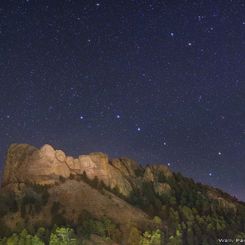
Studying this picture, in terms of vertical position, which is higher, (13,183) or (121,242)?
(13,183)

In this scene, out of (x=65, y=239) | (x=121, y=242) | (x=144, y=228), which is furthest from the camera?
(x=144, y=228)

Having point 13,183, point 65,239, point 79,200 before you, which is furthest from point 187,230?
point 13,183

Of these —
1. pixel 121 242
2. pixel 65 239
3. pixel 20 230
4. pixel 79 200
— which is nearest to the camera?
pixel 65 239

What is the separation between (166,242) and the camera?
162375 mm

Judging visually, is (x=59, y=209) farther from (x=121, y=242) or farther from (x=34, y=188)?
(x=121, y=242)

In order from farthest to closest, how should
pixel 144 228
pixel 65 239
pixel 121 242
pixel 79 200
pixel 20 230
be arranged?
pixel 79 200 → pixel 144 228 → pixel 121 242 → pixel 20 230 → pixel 65 239

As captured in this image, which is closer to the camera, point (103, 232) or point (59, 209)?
point (103, 232)

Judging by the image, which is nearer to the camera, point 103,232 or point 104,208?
point 103,232

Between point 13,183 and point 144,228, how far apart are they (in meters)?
56.5

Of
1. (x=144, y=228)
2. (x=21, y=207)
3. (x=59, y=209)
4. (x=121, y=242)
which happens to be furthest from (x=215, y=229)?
(x=21, y=207)

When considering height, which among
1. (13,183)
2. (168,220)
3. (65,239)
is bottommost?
(65,239)

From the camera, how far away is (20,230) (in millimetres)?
154125

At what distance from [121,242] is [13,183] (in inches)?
2208

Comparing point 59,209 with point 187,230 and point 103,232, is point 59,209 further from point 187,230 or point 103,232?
point 187,230
